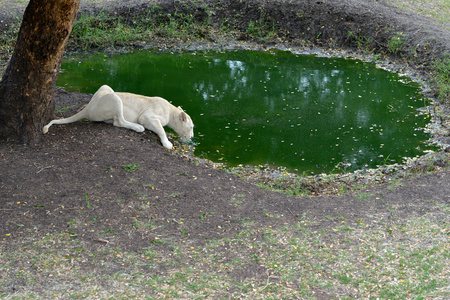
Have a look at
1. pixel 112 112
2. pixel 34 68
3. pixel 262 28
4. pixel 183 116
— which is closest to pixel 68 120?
A: pixel 112 112

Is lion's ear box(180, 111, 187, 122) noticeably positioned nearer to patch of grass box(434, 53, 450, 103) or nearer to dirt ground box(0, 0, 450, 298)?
dirt ground box(0, 0, 450, 298)

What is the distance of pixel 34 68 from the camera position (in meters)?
6.36

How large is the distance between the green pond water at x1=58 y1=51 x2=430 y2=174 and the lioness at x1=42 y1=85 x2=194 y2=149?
63 centimetres

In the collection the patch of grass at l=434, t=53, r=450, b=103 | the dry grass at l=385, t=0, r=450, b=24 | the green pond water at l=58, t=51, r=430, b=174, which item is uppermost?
the dry grass at l=385, t=0, r=450, b=24

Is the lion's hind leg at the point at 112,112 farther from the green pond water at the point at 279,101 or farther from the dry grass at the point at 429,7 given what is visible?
the dry grass at the point at 429,7

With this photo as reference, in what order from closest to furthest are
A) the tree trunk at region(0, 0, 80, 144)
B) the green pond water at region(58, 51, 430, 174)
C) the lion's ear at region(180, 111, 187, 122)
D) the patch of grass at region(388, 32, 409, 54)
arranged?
the tree trunk at region(0, 0, 80, 144) → the lion's ear at region(180, 111, 187, 122) → the green pond water at region(58, 51, 430, 174) → the patch of grass at region(388, 32, 409, 54)

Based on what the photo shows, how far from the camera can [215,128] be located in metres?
9.01

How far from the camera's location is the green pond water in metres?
8.24

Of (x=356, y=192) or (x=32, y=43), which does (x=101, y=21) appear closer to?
(x=32, y=43)

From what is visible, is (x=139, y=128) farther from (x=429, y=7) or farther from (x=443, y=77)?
(x=429, y=7)

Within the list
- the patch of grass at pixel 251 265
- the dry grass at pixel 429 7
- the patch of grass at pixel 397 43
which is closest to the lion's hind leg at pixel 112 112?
the patch of grass at pixel 251 265

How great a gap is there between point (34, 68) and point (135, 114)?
1.87 metres

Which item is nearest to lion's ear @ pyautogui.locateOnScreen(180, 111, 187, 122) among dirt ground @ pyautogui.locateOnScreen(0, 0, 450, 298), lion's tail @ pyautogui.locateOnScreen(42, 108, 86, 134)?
dirt ground @ pyautogui.locateOnScreen(0, 0, 450, 298)

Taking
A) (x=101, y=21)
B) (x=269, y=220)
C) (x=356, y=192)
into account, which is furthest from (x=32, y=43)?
(x=101, y=21)
